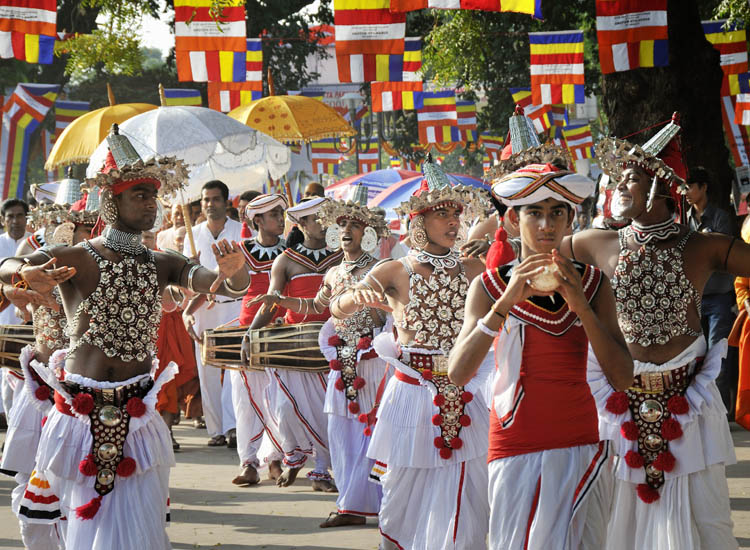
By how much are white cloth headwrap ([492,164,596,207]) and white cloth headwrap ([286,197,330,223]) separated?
4926mm

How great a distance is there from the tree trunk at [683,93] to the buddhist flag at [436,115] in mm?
13292

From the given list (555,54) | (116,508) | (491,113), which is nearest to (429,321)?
(116,508)

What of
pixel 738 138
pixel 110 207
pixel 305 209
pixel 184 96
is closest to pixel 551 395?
pixel 110 207

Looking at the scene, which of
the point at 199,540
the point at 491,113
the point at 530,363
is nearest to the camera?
the point at 530,363

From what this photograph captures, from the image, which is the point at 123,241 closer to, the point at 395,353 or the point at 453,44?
the point at 395,353

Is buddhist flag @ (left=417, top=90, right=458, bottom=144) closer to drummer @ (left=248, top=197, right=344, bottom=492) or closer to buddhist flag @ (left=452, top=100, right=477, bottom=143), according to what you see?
buddhist flag @ (left=452, top=100, right=477, bottom=143)

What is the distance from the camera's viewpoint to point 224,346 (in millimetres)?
9500

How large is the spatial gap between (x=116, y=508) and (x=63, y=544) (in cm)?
117

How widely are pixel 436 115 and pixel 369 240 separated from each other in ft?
56.5

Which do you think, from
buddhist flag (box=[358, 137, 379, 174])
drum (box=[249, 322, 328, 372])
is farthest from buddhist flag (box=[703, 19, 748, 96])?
buddhist flag (box=[358, 137, 379, 174])

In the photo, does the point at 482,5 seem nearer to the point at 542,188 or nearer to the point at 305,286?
the point at 305,286

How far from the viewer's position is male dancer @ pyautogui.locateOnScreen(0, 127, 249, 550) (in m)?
5.60

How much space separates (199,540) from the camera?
7691 mm

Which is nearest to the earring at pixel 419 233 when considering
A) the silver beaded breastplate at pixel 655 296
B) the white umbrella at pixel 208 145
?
the silver beaded breastplate at pixel 655 296
